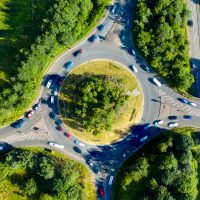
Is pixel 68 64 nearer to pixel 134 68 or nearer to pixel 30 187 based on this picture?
pixel 134 68

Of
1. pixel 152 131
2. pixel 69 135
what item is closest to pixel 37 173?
pixel 69 135

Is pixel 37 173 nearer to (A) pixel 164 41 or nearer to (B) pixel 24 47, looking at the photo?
(B) pixel 24 47

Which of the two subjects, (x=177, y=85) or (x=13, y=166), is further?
(x=177, y=85)

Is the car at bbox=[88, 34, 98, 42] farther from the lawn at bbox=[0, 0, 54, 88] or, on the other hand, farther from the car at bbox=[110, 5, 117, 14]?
the lawn at bbox=[0, 0, 54, 88]

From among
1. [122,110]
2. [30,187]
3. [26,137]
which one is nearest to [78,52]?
[122,110]

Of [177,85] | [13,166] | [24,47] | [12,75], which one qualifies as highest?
[24,47]

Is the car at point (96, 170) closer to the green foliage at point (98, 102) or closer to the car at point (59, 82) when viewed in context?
the green foliage at point (98, 102)
